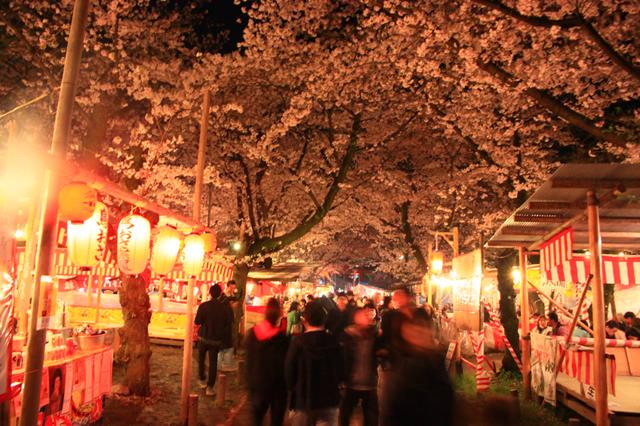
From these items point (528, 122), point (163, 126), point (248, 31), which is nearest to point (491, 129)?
point (528, 122)

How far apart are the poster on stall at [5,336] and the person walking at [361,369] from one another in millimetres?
4660

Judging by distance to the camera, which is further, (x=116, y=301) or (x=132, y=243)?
(x=116, y=301)

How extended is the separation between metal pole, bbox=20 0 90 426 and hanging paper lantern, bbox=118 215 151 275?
2293mm

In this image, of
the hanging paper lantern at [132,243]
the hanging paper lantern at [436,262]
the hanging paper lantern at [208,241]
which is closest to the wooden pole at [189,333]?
the hanging paper lantern at [208,241]

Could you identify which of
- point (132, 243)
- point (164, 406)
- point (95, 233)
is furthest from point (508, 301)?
point (95, 233)

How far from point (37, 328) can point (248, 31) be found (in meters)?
12.5

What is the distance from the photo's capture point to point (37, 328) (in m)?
4.93

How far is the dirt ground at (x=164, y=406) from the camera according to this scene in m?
9.38

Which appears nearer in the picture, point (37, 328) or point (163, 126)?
point (37, 328)

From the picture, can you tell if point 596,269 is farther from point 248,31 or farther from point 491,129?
point 248,31

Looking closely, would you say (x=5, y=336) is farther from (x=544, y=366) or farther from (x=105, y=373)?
(x=544, y=366)

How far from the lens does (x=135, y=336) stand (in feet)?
35.6

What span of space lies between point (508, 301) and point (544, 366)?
16.8 feet

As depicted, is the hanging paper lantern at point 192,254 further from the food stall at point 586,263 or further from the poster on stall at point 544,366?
the poster on stall at point 544,366
